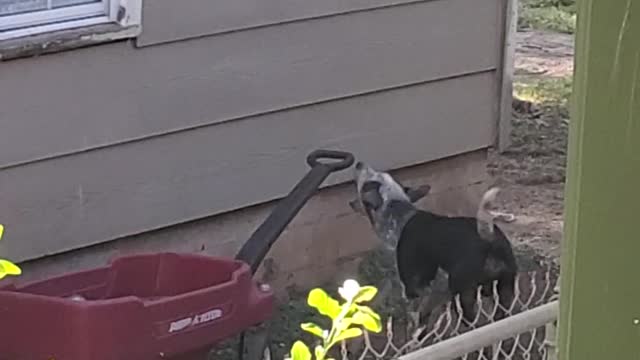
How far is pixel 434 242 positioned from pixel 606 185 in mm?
4417

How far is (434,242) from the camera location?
5031mm

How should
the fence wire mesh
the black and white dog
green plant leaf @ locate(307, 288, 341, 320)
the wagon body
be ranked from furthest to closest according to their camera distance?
1. the black and white dog
2. the fence wire mesh
3. the wagon body
4. green plant leaf @ locate(307, 288, 341, 320)

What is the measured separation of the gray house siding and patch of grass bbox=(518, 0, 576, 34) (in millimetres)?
5323

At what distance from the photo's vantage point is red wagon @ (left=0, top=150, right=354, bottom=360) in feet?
11.3

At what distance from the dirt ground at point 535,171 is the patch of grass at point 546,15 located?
4.82ft

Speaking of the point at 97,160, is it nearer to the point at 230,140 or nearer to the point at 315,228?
the point at 230,140

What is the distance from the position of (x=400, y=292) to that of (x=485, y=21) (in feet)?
3.90

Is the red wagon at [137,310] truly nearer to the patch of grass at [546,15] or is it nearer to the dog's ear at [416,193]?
the dog's ear at [416,193]

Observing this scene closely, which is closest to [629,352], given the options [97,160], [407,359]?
[407,359]

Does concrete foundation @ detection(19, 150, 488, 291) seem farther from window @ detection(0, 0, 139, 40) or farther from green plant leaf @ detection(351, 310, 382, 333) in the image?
green plant leaf @ detection(351, 310, 382, 333)

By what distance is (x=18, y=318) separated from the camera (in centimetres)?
355

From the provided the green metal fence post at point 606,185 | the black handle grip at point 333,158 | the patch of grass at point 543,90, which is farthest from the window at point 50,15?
the patch of grass at point 543,90

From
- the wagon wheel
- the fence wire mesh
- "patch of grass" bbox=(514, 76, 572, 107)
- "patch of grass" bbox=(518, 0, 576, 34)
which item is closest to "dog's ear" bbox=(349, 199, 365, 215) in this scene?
the fence wire mesh

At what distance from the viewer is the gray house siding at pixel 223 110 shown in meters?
4.34
